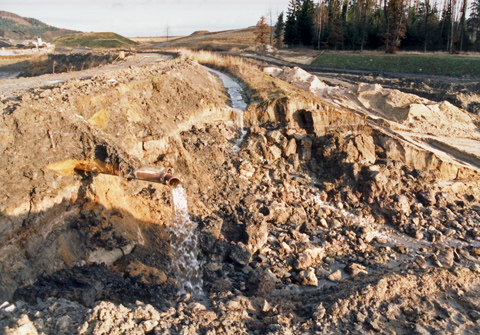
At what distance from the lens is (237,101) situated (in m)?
13.2

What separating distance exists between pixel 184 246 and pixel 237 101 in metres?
6.47

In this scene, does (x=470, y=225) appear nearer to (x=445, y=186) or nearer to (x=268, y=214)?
(x=445, y=186)

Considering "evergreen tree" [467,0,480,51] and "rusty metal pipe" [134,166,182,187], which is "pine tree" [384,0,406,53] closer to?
"evergreen tree" [467,0,480,51]

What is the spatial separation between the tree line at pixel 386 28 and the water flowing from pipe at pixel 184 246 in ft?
101

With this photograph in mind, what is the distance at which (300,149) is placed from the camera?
11625mm

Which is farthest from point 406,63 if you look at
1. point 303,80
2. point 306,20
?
point 306,20

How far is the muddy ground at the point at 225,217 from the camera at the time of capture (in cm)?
583

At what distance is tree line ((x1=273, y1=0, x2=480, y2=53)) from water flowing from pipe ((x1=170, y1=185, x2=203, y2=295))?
30885 millimetres

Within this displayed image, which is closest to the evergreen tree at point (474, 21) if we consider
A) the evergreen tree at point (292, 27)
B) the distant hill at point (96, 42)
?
the evergreen tree at point (292, 27)

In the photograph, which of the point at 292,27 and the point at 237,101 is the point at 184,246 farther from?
the point at 292,27

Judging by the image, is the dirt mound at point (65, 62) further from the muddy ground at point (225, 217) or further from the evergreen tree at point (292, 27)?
the evergreen tree at point (292, 27)

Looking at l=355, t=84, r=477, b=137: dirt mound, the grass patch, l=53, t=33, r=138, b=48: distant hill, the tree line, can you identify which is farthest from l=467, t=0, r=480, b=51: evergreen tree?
l=53, t=33, r=138, b=48: distant hill

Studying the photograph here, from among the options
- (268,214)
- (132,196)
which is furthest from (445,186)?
(132,196)

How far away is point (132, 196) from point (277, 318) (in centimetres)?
408
